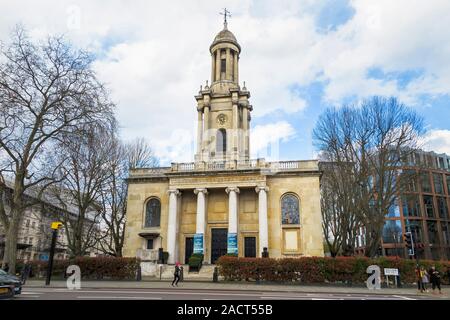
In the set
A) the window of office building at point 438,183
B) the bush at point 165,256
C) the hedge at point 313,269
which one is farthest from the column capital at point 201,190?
the window of office building at point 438,183

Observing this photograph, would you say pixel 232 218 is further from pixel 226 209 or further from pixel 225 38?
pixel 225 38

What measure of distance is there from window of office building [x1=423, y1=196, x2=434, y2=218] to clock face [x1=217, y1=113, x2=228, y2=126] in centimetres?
4611

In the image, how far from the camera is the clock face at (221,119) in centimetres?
4131

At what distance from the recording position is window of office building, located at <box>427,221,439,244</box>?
6069cm

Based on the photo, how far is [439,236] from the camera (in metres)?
60.7

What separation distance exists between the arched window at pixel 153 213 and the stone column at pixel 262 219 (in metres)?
11.2

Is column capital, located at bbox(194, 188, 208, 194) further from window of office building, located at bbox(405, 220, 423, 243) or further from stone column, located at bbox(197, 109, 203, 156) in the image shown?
window of office building, located at bbox(405, 220, 423, 243)

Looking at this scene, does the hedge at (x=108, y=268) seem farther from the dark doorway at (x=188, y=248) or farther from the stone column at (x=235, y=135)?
the stone column at (x=235, y=135)

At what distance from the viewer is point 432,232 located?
6147 cm

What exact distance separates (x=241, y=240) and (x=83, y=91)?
68.2 feet

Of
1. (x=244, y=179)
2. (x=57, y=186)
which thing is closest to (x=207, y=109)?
(x=244, y=179)

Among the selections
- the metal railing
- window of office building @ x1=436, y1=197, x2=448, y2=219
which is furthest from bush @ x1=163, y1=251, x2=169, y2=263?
window of office building @ x1=436, y1=197, x2=448, y2=219
